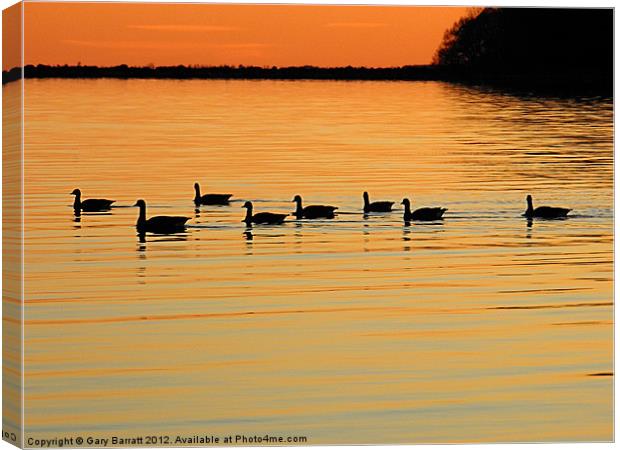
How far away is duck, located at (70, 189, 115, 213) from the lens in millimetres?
17711

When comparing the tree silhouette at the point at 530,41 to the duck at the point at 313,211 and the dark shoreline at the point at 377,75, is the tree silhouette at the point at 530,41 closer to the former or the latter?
the dark shoreline at the point at 377,75

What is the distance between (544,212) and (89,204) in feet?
14.2

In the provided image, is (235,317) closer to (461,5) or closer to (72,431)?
(72,431)

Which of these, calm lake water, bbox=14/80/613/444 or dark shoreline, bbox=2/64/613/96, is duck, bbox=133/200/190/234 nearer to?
calm lake water, bbox=14/80/613/444

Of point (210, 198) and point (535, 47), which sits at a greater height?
point (535, 47)

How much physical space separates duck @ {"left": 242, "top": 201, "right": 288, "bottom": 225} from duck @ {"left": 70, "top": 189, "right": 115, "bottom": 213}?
129cm

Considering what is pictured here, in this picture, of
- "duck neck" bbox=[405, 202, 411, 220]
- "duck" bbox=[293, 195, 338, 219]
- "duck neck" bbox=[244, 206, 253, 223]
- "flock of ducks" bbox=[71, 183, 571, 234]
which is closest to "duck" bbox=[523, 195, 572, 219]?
"flock of ducks" bbox=[71, 183, 571, 234]

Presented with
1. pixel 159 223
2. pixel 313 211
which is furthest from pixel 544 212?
pixel 159 223

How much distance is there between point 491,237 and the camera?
60.1ft

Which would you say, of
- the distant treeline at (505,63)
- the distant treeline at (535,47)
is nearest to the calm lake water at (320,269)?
the distant treeline at (505,63)

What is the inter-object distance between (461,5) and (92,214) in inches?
153

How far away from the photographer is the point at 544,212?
61.5 ft

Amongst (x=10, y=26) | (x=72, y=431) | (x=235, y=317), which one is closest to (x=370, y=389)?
(x=235, y=317)

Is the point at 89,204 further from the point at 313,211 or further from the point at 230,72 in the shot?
the point at 313,211
